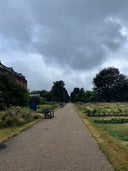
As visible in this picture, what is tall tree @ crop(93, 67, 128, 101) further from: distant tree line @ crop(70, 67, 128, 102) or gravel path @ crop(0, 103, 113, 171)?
gravel path @ crop(0, 103, 113, 171)

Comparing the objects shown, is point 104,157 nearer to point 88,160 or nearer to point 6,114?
point 88,160

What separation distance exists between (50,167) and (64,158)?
5.35 ft

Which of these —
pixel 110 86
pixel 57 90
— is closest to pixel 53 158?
pixel 110 86

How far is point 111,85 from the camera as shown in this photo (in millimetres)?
156750

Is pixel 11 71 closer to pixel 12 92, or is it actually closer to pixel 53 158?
pixel 12 92

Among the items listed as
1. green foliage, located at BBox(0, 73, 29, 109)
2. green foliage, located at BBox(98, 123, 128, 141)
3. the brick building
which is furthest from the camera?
the brick building

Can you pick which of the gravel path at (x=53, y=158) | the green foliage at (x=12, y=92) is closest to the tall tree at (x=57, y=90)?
the green foliage at (x=12, y=92)

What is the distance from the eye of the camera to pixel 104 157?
12.0 meters

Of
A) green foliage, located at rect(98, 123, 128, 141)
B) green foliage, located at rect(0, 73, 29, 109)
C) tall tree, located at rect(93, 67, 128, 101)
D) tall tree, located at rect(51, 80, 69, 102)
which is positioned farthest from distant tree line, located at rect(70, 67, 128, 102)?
green foliage, located at rect(98, 123, 128, 141)

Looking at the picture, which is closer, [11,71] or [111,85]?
[11,71]

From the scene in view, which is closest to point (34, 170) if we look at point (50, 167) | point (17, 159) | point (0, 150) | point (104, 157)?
point (50, 167)

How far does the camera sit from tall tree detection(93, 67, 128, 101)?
152 metres

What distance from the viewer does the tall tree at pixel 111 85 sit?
151988 mm

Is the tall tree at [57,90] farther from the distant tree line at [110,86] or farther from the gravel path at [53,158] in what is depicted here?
the gravel path at [53,158]
